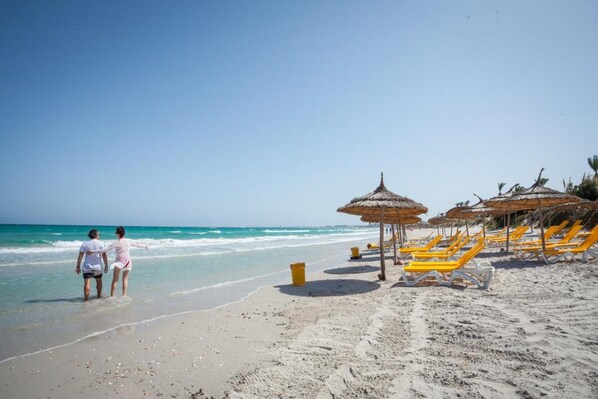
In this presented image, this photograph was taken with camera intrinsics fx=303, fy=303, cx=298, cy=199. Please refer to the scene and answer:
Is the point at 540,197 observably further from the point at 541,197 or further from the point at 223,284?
the point at 223,284

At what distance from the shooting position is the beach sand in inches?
105

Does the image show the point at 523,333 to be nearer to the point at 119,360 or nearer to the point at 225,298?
the point at 119,360

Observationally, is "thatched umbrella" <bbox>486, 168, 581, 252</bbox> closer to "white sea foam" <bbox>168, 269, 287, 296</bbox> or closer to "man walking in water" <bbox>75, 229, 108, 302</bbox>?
"white sea foam" <bbox>168, 269, 287, 296</bbox>

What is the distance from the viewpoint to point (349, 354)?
331 centimetres

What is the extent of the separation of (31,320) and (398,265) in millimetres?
9839

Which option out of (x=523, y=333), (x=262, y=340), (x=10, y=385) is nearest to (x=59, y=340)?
(x=10, y=385)

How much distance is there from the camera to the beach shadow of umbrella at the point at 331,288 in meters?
6.73

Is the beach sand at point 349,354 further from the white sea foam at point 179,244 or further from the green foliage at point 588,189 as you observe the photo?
the green foliage at point 588,189

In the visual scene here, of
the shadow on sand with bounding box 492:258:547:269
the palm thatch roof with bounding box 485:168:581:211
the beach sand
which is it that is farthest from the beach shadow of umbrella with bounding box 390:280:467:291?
the palm thatch roof with bounding box 485:168:581:211

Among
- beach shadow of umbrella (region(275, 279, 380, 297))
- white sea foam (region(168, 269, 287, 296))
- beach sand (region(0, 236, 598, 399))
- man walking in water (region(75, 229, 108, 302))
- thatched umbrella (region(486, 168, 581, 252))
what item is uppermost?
thatched umbrella (region(486, 168, 581, 252))

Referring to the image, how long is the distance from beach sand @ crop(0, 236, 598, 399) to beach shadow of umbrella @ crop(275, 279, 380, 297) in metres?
1.11

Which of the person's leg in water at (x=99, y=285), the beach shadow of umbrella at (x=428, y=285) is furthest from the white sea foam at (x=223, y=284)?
the beach shadow of umbrella at (x=428, y=285)

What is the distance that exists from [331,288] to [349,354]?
402 cm

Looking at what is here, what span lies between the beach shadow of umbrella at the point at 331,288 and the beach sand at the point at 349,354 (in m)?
1.11
